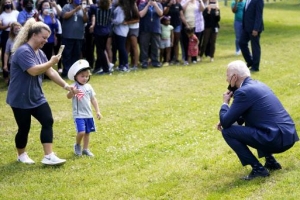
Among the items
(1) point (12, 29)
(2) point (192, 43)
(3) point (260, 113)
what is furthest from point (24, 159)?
(2) point (192, 43)

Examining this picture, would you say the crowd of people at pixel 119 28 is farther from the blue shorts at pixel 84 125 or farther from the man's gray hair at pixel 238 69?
the man's gray hair at pixel 238 69

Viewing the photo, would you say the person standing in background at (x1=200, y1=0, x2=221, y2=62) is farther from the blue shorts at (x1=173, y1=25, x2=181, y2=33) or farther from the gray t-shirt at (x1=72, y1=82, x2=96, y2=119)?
the gray t-shirt at (x1=72, y1=82, x2=96, y2=119)

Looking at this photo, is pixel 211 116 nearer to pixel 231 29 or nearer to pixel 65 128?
pixel 65 128

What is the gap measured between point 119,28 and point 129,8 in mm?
588

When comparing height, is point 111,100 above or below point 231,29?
above

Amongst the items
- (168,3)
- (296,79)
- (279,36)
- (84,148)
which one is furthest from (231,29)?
(84,148)

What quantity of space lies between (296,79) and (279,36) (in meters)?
11.5

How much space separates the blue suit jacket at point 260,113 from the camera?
6.81 meters

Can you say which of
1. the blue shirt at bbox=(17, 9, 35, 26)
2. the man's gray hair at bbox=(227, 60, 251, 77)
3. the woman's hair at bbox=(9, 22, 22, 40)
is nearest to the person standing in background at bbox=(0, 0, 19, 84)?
the blue shirt at bbox=(17, 9, 35, 26)

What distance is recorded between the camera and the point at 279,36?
25.0m

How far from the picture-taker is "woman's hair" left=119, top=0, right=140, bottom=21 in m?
16.1

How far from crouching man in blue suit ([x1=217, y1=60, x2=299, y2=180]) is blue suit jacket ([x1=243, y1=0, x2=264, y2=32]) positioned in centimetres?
814

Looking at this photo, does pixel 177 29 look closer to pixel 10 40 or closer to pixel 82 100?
pixel 10 40

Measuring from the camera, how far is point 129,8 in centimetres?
1608
